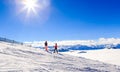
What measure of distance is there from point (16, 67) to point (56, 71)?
4558 millimetres

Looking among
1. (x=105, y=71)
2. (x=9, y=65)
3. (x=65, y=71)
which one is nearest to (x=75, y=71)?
(x=65, y=71)

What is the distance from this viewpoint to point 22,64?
25.8 meters

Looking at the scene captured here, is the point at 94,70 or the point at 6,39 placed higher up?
the point at 6,39

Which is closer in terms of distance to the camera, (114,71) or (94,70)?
(94,70)

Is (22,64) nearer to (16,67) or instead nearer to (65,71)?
(16,67)

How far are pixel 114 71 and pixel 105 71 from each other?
2.36m

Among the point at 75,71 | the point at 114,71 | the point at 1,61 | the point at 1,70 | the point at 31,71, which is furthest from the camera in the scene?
the point at 114,71

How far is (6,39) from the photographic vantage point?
56438 mm

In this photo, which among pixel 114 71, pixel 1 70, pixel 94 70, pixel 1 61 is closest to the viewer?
pixel 1 70

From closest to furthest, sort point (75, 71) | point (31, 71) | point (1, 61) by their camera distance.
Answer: point (31, 71) → point (1, 61) → point (75, 71)

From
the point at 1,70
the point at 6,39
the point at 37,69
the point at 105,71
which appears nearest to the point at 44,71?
the point at 37,69

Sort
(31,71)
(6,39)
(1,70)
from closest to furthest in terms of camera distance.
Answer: (1,70), (31,71), (6,39)

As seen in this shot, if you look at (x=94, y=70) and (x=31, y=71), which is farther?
(x=94, y=70)

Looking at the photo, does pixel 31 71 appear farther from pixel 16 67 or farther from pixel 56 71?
pixel 56 71
